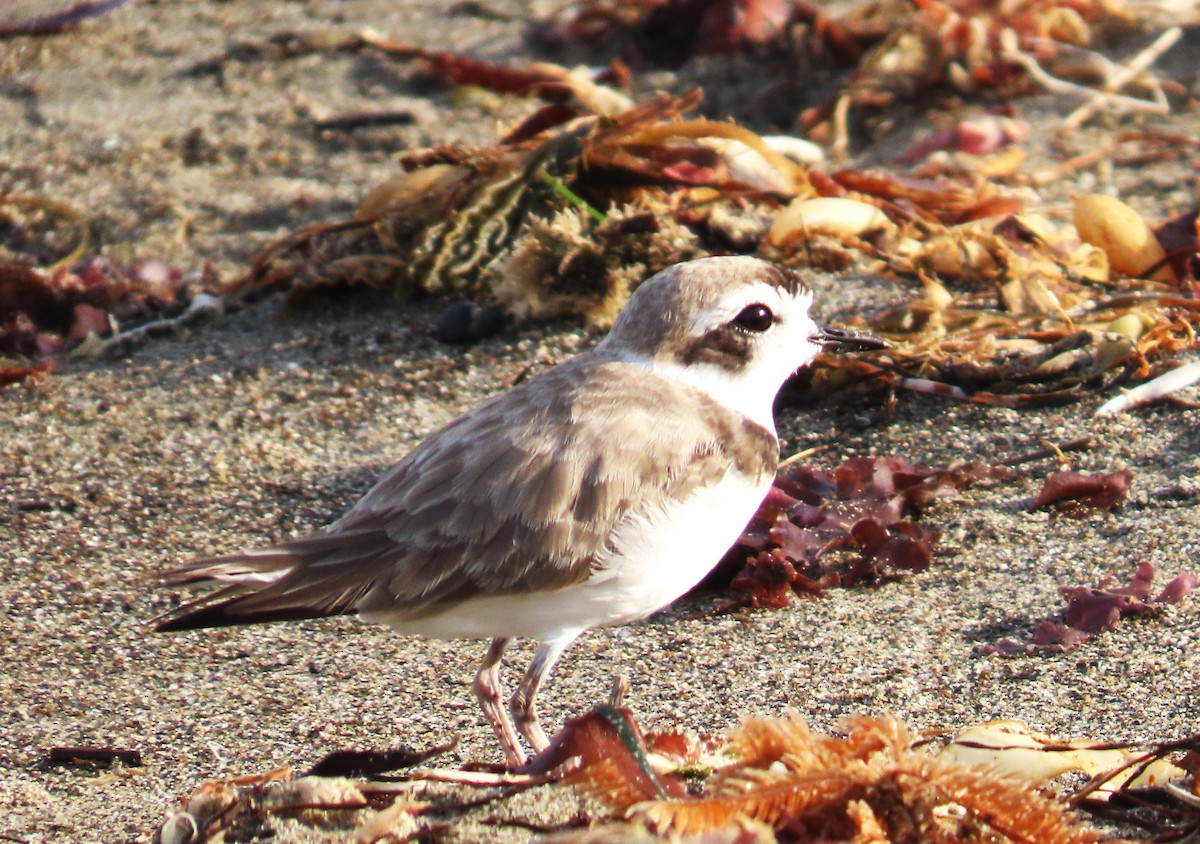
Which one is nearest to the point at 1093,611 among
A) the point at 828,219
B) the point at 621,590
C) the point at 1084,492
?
the point at 1084,492

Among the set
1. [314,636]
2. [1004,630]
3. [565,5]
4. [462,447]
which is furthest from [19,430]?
[565,5]

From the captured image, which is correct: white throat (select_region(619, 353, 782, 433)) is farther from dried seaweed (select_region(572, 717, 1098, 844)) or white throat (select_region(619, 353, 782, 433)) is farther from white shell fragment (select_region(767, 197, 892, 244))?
white shell fragment (select_region(767, 197, 892, 244))

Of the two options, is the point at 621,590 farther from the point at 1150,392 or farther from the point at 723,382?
the point at 1150,392

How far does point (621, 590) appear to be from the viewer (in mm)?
3666

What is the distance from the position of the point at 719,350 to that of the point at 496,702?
109 centimetres

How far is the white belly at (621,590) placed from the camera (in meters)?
3.66

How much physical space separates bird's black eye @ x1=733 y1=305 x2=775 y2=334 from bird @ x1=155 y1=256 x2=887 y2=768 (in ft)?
0.87

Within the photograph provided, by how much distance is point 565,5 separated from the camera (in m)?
9.20

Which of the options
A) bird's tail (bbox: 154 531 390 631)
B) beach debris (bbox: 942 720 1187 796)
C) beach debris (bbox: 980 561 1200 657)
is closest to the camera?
beach debris (bbox: 942 720 1187 796)

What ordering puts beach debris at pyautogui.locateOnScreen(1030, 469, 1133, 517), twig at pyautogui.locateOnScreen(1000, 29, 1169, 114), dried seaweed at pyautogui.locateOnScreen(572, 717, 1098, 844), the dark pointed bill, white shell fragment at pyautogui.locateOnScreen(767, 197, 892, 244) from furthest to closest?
twig at pyautogui.locateOnScreen(1000, 29, 1169, 114), white shell fragment at pyautogui.locateOnScreen(767, 197, 892, 244), beach debris at pyautogui.locateOnScreen(1030, 469, 1133, 517), the dark pointed bill, dried seaweed at pyautogui.locateOnScreen(572, 717, 1098, 844)

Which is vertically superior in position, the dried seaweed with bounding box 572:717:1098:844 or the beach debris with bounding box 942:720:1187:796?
the dried seaweed with bounding box 572:717:1098:844

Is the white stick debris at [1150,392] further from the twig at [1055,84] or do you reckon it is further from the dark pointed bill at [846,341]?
the twig at [1055,84]

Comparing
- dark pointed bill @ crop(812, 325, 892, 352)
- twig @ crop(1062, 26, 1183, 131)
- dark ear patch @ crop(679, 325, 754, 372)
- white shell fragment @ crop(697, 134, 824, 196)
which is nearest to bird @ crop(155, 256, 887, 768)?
dark ear patch @ crop(679, 325, 754, 372)

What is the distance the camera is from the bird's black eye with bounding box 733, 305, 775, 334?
4184mm
